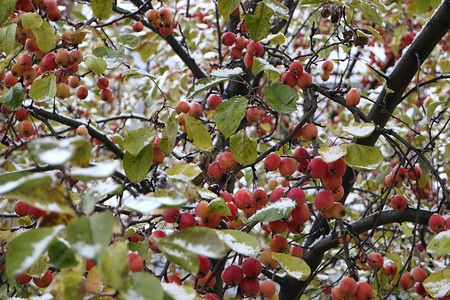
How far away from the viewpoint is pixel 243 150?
1.14m

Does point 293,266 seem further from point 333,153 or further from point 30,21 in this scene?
point 30,21

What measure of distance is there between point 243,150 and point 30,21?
27.7 inches

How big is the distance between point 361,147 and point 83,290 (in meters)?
0.71

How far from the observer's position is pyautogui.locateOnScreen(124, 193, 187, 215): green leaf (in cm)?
70

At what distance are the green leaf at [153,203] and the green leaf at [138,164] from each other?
0.40 m

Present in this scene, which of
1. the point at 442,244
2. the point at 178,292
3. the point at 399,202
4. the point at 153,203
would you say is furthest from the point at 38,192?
the point at 399,202

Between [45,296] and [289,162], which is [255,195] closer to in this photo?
[289,162]

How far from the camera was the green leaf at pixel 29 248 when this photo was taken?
0.62m

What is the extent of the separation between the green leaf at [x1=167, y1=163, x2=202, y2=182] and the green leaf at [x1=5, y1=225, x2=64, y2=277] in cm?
48

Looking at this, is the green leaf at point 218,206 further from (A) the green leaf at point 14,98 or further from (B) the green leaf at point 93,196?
(A) the green leaf at point 14,98

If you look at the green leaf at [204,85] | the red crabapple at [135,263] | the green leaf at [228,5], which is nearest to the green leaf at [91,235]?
the red crabapple at [135,263]

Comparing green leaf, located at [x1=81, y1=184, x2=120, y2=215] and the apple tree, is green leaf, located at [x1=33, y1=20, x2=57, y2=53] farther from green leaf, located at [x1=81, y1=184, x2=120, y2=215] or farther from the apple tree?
green leaf, located at [x1=81, y1=184, x2=120, y2=215]

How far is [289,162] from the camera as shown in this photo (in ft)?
4.17

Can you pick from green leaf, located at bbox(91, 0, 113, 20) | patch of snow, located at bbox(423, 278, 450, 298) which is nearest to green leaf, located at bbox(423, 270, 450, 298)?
patch of snow, located at bbox(423, 278, 450, 298)
